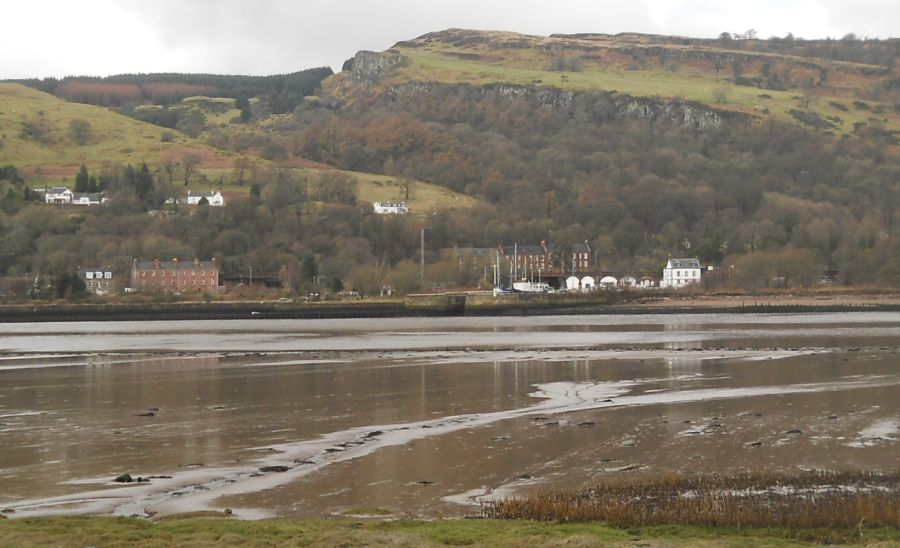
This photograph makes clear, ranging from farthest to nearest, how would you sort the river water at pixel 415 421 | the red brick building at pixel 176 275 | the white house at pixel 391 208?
the white house at pixel 391 208
the red brick building at pixel 176 275
the river water at pixel 415 421

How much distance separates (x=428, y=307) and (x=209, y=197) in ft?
216

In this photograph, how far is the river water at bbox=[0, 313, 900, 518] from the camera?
19.3 m

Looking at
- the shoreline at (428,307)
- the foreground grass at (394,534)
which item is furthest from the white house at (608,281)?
the foreground grass at (394,534)

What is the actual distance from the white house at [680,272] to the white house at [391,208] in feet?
134

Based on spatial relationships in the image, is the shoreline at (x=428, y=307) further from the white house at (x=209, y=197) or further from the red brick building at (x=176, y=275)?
the white house at (x=209, y=197)

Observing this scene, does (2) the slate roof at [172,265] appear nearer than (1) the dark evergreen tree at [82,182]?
Yes

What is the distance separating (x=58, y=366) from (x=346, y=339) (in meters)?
21.4

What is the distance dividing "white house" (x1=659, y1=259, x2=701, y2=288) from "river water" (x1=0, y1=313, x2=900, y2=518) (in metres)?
75.1

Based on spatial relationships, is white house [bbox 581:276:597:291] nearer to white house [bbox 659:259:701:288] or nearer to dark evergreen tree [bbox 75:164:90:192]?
white house [bbox 659:259:701:288]

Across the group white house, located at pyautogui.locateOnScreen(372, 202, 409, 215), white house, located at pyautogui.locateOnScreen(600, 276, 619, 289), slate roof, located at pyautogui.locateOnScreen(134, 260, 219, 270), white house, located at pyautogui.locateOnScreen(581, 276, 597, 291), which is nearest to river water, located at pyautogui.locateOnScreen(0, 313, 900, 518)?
white house, located at pyautogui.locateOnScreen(600, 276, 619, 289)

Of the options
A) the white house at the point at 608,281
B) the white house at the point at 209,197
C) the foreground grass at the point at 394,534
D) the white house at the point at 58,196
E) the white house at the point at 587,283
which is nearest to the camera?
the foreground grass at the point at 394,534

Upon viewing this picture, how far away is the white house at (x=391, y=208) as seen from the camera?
156 meters

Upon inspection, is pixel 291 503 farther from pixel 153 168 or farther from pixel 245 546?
pixel 153 168

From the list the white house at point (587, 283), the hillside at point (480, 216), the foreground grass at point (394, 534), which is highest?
the hillside at point (480, 216)
